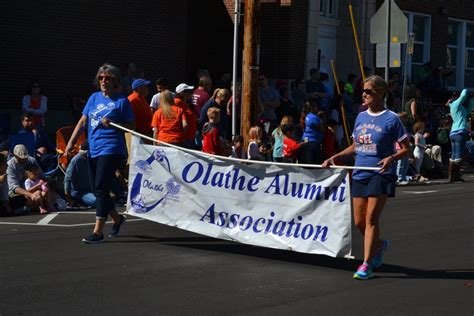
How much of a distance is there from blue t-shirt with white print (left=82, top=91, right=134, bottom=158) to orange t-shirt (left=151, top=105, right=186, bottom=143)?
297 cm

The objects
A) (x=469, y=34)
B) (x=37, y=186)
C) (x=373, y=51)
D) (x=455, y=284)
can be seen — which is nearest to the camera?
(x=455, y=284)

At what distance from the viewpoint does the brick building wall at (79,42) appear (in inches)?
841

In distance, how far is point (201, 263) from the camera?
988 centimetres

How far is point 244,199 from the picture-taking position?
408 inches

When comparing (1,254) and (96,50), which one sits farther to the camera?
(96,50)

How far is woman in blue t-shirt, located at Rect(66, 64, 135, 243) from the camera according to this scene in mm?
10852

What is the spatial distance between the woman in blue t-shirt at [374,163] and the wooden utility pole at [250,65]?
899 cm

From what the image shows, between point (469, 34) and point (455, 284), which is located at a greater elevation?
point (469, 34)

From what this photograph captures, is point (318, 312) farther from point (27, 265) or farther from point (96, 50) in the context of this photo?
point (96, 50)

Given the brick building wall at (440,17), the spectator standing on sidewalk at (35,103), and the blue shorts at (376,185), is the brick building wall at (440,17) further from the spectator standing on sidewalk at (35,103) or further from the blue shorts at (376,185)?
the blue shorts at (376,185)

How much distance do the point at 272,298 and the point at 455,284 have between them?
74.5 inches

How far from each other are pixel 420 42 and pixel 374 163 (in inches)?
929

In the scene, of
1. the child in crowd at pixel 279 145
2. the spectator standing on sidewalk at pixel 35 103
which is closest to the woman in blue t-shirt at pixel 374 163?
the child in crowd at pixel 279 145

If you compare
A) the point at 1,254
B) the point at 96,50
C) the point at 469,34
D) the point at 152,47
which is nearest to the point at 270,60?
the point at 152,47
